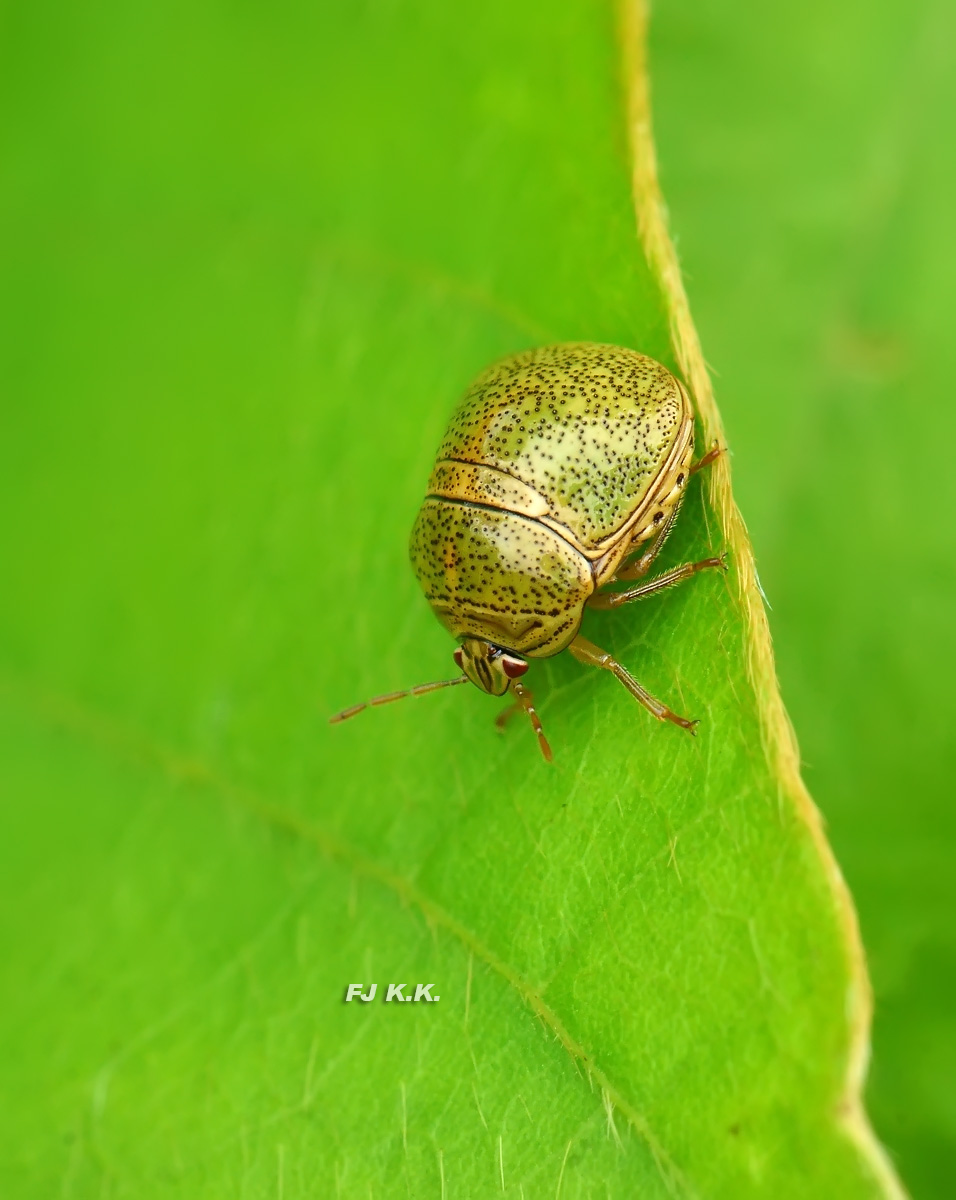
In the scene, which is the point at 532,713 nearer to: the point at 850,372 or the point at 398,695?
the point at 398,695

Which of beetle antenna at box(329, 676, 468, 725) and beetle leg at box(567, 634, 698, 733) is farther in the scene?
beetle antenna at box(329, 676, 468, 725)

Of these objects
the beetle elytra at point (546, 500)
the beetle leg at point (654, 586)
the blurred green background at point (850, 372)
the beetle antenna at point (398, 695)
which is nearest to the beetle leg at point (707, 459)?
the beetle elytra at point (546, 500)

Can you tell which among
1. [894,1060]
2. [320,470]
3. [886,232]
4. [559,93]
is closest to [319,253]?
[320,470]

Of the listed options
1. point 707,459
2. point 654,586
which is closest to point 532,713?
point 654,586

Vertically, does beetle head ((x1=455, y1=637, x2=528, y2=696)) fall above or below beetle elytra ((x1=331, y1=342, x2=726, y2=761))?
below

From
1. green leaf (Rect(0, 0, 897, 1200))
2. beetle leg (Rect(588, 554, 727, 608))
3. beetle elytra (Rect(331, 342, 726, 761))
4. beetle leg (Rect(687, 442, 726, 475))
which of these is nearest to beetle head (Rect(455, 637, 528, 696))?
beetle elytra (Rect(331, 342, 726, 761))

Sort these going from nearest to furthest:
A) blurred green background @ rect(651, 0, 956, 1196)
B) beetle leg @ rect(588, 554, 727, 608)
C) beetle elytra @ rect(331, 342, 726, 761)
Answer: beetle leg @ rect(588, 554, 727, 608)
beetle elytra @ rect(331, 342, 726, 761)
blurred green background @ rect(651, 0, 956, 1196)

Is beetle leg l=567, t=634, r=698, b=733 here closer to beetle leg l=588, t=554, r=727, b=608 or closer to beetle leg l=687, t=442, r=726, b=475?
beetle leg l=588, t=554, r=727, b=608
